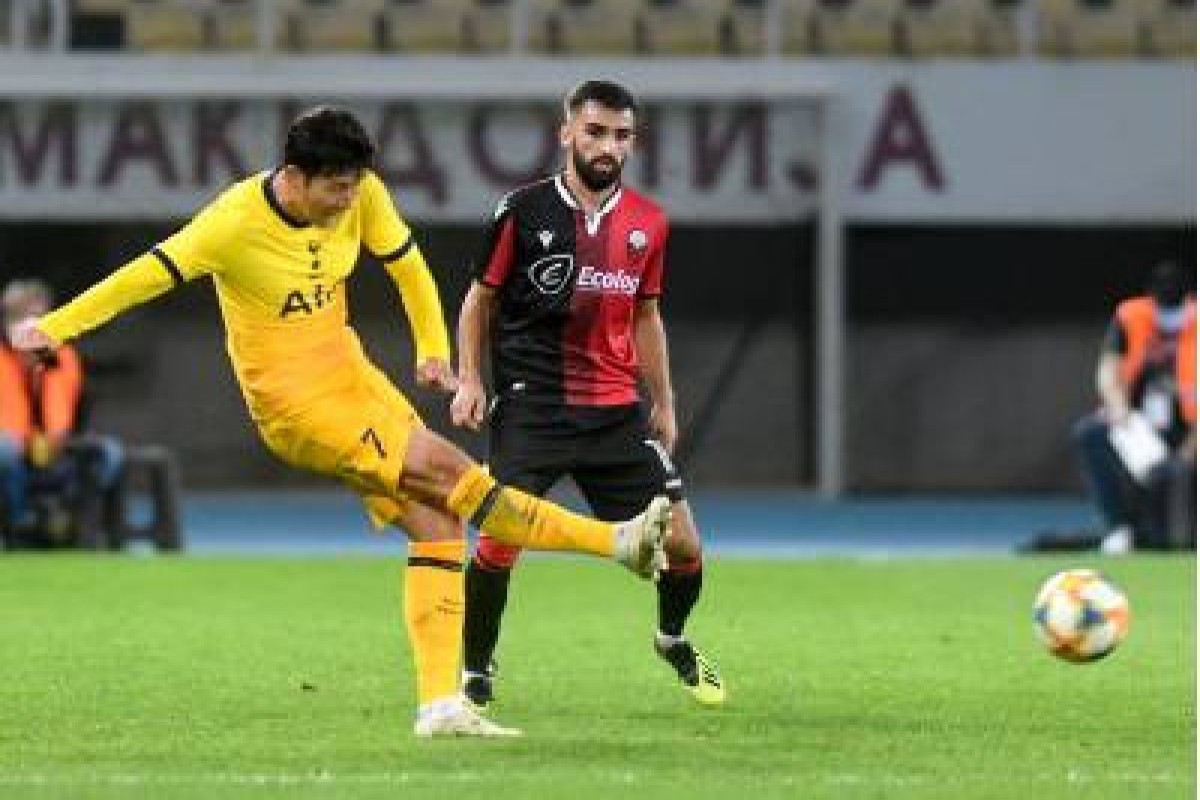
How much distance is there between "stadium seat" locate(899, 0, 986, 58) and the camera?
2362cm

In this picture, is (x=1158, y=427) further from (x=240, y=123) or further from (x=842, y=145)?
(x=240, y=123)

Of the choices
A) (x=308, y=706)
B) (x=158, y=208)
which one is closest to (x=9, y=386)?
(x=158, y=208)

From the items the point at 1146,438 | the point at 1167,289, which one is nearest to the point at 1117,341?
the point at 1167,289

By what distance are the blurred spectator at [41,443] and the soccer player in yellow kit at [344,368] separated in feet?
29.4

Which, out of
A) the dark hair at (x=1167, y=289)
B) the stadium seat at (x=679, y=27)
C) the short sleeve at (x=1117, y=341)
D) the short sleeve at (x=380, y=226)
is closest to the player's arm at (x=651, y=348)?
the short sleeve at (x=380, y=226)

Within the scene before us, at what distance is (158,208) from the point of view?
22.2 m

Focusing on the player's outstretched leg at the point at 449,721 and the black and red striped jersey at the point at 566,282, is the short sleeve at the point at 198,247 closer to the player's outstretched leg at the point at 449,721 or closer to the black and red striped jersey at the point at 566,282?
the black and red striped jersey at the point at 566,282

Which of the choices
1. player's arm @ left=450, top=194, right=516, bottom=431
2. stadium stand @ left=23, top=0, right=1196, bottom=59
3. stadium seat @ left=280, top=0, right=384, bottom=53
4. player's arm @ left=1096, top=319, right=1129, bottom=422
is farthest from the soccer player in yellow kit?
stadium seat @ left=280, top=0, right=384, bottom=53

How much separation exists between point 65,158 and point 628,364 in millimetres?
13411

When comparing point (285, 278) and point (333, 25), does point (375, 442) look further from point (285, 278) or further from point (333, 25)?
point (333, 25)

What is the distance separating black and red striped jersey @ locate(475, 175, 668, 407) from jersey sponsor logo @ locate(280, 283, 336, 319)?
78 cm

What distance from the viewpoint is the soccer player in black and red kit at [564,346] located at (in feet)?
30.1

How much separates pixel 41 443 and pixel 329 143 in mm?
9758

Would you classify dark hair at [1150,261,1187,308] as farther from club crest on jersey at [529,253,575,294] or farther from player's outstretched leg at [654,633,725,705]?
club crest on jersey at [529,253,575,294]
